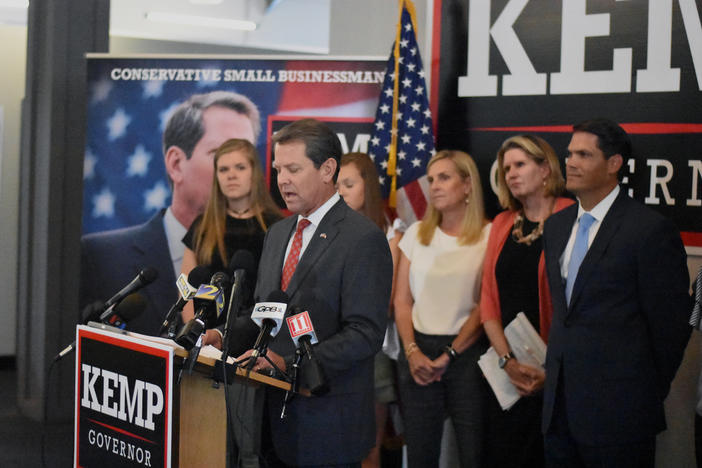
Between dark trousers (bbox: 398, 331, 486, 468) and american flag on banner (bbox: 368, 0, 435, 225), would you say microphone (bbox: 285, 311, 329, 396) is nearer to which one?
dark trousers (bbox: 398, 331, 486, 468)

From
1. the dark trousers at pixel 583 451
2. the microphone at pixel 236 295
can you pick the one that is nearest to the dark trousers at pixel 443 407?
the dark trousers at pixel 583 451

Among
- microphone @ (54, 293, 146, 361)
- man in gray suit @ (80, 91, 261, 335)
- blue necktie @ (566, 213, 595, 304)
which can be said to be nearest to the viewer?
microphone @ (54, 293, 146, 361)

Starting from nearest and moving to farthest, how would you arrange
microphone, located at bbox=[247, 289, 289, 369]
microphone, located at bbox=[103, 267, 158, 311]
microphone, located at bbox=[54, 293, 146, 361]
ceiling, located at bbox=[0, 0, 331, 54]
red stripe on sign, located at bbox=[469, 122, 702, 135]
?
microphone, located at bbox=[247, 289, 289, 369] < microphone, located at bbox=[103, 267, 158, 311] < microphone, located at bbox=[54, 293, 146, 361] < red stripe on sign, located at bbox=[469, 122, 702, 135] < ceiling, located at bbox=[0, 0, 331, 54]

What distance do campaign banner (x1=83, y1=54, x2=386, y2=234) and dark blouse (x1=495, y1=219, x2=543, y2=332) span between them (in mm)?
1378

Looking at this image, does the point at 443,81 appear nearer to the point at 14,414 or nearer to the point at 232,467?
the point at 232,467

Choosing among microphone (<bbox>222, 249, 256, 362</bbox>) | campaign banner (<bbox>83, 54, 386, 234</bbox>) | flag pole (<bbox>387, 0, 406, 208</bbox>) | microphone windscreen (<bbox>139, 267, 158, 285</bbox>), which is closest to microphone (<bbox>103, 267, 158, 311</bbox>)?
microphone windscreen (<bbox>139, 267, 158, 285</bbox>)

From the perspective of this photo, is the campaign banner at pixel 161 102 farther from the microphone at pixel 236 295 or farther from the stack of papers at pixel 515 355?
the microphone at pixel 236 295

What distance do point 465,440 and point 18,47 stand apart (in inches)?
247

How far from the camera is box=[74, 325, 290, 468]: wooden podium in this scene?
2.31 metres

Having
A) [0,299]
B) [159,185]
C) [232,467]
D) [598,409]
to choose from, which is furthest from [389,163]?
[0,299]

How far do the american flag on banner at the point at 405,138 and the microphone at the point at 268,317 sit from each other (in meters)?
2.46

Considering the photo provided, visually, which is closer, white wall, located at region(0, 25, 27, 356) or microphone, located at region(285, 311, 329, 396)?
microphone, located at region(285, 311, 329, 396)

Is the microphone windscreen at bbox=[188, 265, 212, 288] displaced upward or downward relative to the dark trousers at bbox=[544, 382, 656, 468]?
upward

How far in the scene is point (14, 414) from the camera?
250 inches
